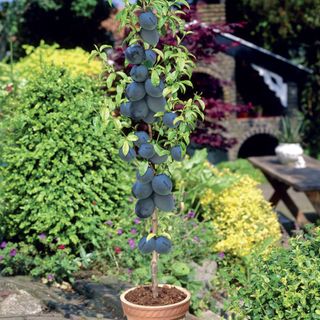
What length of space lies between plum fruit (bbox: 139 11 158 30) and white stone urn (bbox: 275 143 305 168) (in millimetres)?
5681

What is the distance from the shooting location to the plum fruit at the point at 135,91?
12.7 feet

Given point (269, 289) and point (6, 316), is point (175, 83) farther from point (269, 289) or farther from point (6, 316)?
point (6, 316)

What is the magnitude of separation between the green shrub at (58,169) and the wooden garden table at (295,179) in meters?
2.62

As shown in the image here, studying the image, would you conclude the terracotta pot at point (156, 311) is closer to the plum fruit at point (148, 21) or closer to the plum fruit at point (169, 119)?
the plum fruit at point (169, 119)

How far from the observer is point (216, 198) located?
7211 mm

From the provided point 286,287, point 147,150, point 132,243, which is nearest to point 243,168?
point 132,243

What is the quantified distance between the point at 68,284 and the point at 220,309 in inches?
Result: 45.6

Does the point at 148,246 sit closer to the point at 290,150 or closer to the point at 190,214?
the point at 190,214

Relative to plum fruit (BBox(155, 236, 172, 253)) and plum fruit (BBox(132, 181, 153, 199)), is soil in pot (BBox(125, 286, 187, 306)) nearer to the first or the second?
plum fruit (BBox(155, 236, 172, 253))

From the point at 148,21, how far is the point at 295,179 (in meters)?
4.78

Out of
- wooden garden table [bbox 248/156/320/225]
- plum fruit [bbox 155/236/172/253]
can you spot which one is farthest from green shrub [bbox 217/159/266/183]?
plum fruit [bbox 155/236/172/253]

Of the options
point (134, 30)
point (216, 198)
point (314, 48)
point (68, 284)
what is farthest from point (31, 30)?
point (134, 30)

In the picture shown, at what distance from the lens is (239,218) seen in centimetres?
691

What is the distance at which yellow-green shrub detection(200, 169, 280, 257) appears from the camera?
6527 millimetres
